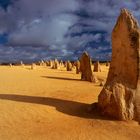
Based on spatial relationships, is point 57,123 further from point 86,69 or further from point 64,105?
point 86,69

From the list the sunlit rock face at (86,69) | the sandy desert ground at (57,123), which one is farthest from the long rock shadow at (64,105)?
the sunlit rock face at (86,69)

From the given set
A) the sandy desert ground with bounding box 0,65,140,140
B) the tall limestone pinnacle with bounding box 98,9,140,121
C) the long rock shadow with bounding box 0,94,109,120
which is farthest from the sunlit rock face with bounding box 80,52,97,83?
the tall limestone pinnacle with bounding box 98,9,140,121

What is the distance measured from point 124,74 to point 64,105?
315cm

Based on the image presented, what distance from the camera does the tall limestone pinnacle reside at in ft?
38.0

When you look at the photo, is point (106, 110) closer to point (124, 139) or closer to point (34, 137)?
point (124, 139)

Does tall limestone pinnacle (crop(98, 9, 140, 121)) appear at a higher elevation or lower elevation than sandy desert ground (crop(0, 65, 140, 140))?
higher

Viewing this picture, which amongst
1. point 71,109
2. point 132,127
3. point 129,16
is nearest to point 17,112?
point 71,109

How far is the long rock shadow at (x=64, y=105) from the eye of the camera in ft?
41.2

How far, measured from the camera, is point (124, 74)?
486 inches

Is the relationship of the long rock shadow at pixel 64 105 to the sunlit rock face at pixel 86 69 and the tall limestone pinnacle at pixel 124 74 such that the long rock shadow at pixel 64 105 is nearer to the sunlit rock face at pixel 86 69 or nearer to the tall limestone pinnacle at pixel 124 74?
the tall limestone pinnacle at pixel 124 74

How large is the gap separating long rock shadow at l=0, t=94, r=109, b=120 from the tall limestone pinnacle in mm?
569

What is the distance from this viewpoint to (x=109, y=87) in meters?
12.2

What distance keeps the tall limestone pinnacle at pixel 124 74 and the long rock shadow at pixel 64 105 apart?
57 cm

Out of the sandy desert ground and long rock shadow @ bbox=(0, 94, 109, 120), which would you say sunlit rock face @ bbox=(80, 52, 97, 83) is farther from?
the sandy desert ground
